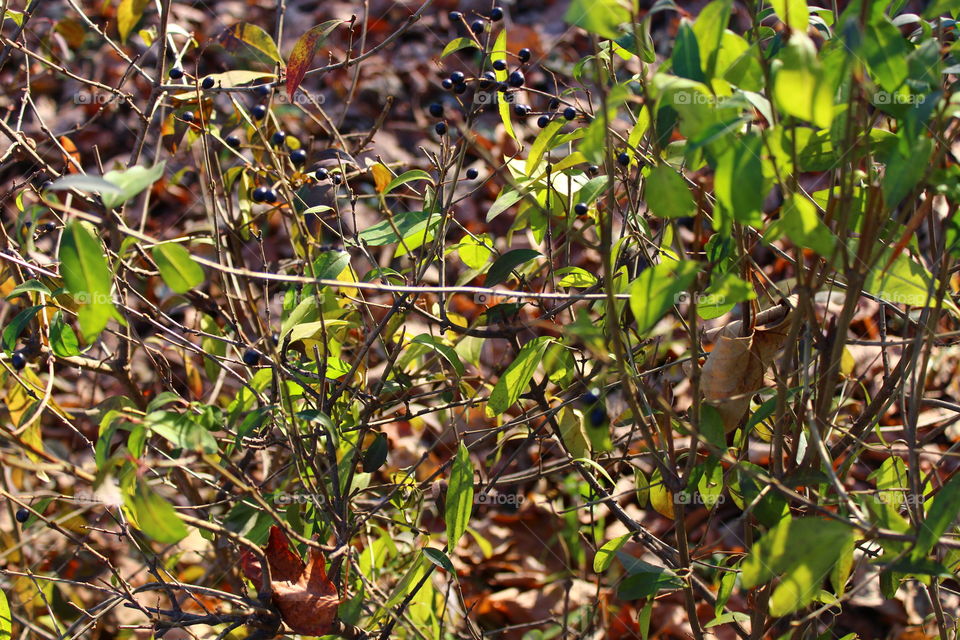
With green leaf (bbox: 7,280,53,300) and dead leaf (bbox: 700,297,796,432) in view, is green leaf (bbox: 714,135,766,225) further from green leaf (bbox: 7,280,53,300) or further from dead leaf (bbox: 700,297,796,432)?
green leaf (bbox: 7,280,53,300)

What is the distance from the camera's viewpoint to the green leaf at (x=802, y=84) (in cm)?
67

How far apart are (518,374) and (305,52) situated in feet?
1.85

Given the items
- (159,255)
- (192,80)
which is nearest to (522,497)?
(192,80)

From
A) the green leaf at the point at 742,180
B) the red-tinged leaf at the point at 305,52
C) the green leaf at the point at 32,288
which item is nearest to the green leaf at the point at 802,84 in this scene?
Answer: the green leaf at the point at 742,180

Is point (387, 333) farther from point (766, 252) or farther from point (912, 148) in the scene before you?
point (766, 252)

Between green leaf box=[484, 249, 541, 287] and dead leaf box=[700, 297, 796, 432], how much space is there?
0.96ft

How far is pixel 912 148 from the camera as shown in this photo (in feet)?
2.48

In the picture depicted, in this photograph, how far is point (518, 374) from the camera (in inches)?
44.7

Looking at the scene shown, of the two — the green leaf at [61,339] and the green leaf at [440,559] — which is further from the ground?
the green leaf at [61,339]

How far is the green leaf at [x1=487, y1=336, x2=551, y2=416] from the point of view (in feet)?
3.70

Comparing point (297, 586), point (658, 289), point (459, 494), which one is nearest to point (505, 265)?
point (459, 494)

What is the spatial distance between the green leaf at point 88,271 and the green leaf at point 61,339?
1.73ft

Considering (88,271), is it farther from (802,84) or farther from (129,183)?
(802,84)

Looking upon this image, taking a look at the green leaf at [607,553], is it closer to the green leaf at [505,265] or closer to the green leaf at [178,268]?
the green leaf at [505,265]
